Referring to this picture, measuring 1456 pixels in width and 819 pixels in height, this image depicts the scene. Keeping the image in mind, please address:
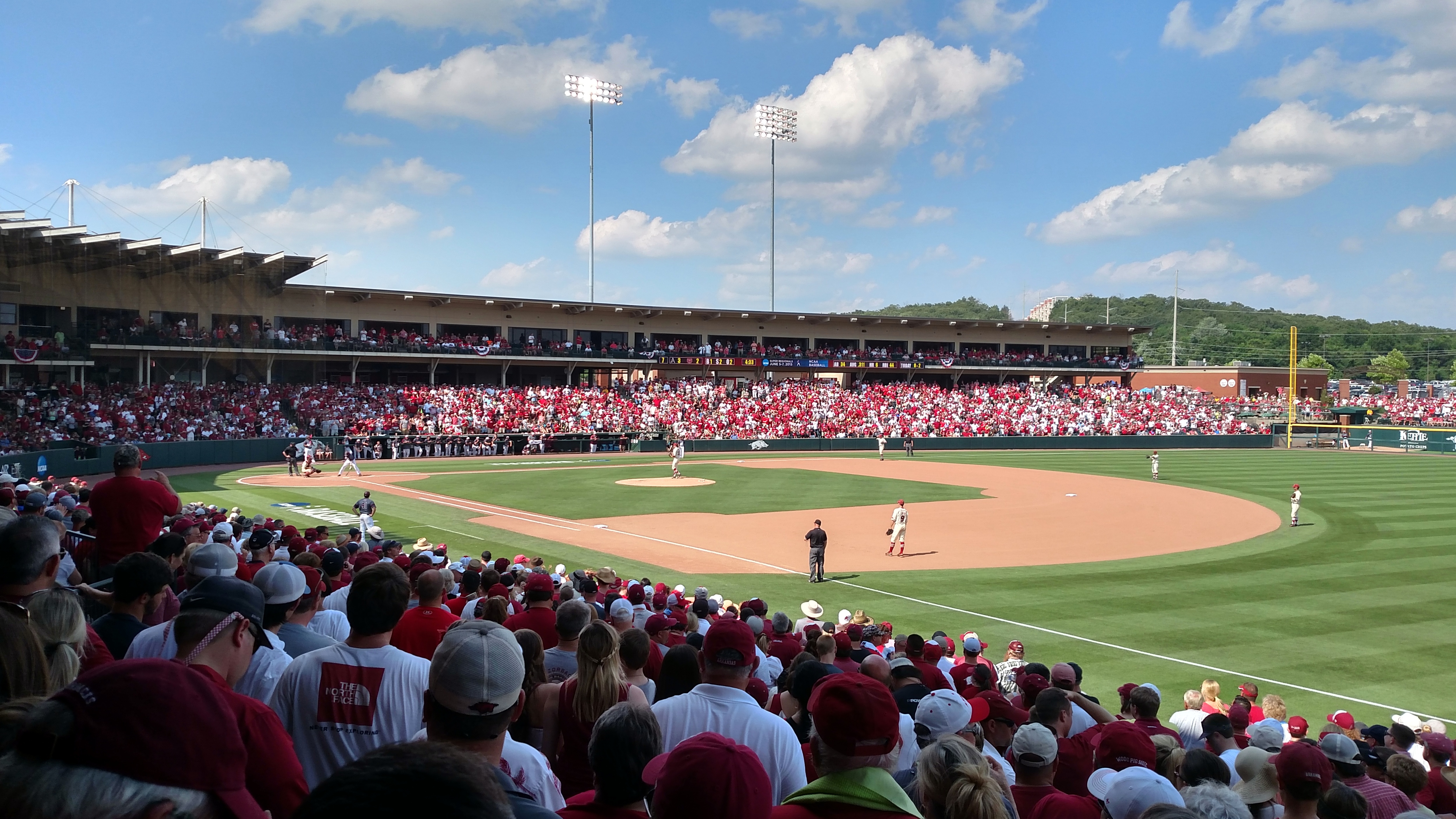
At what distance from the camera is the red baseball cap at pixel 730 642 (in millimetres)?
4887

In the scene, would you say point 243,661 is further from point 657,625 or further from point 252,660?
point 657,625

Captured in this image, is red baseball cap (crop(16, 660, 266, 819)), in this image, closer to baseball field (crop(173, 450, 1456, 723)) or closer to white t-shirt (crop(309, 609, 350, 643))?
white t-shirt (crop(309, 609, 350, 643))

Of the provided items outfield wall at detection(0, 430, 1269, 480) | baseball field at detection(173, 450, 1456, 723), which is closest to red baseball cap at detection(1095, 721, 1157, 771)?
baseball field at detection(173, 450, 1456, 723)

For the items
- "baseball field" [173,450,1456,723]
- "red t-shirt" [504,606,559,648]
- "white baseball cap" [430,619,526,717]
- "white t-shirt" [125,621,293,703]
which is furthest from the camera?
"baseball field" [173,450,1456,723]

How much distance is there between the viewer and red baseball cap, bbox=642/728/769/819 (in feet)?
9.50

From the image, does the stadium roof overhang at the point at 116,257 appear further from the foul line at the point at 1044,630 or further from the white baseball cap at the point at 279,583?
the white baseball cap at the point at 279,583

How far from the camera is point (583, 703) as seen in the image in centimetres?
495

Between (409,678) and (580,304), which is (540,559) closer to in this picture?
(409,678)

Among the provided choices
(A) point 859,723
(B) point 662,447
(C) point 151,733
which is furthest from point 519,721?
(B) point 662,447

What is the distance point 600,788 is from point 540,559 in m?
10.6

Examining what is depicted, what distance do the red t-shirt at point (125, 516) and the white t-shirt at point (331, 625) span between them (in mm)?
2448

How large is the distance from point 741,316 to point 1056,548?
52.3m

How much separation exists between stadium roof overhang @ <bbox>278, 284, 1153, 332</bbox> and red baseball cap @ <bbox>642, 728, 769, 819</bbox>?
6138cm

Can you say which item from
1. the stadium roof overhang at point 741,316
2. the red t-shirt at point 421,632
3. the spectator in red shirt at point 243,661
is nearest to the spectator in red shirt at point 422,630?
the red t-shirt at point 421,632
